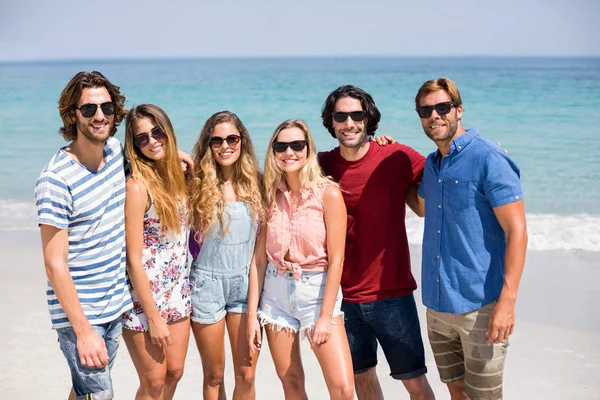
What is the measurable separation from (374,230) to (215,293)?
1.02 metres

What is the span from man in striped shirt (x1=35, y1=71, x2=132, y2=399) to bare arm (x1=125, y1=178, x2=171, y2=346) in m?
0.05

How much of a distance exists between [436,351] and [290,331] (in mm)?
868

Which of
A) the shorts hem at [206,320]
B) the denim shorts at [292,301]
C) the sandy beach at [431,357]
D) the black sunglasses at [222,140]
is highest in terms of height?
the black sunglasses at [222,140]

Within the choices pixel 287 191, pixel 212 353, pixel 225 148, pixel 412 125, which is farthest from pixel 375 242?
pixel 412 125

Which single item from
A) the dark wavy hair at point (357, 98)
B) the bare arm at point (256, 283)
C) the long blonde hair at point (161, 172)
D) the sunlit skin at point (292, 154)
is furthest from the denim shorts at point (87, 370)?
the dark wavy hair at point (357, 98)

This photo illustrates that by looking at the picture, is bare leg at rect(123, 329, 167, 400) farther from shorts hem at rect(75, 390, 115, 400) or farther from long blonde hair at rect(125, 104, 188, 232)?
long blonde hair at rect(125, 104, 188, 232)

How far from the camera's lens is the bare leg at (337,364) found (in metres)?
3.73

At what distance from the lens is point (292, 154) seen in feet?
12.7

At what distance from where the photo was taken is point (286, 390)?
12.8 feet

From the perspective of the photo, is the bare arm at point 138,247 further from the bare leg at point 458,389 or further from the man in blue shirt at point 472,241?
the bare leg at point 458,389

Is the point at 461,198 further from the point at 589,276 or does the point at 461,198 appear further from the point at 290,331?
the point at 589,276

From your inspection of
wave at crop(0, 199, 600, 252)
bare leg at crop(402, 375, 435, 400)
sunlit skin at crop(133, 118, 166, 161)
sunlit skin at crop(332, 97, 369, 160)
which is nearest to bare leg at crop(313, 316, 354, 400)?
bare leg at crop(402, 375, 435, 400)

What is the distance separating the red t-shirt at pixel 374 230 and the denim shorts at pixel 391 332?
66 mm

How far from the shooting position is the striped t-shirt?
3.21 m
